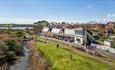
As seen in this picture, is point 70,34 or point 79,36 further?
point 70,34

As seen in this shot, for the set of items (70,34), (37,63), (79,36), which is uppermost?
(70,34)

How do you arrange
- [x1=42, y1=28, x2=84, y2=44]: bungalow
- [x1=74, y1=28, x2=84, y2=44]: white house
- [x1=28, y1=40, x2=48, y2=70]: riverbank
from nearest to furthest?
1. [x1=28, y1=40, x2=48, y2=70]: riverbank
2. [x1=74, y1=28, x2=84, y2=44]: white house
3. [x1=42, y1=28, x2=84, y2=44]: bungalow

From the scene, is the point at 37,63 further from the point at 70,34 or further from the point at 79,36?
the point at 70,34

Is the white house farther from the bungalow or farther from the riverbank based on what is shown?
the riverbank

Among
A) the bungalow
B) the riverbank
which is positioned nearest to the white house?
the bungalow

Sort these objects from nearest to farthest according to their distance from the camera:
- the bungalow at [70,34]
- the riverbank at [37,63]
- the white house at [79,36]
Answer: the riverbank at [37,63], the white house at [79,36], the bungalow at [70,34]

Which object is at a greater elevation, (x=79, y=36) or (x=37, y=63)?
(x=79, y=36)

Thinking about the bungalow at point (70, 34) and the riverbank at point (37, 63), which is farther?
the bungalow at point (70, 34)

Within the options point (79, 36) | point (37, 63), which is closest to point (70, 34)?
point (79, 36)

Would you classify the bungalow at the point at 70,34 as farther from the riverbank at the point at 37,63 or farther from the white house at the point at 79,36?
the riverbank at the point at 37,63

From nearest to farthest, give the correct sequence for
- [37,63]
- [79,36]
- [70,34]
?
[37,63]
[79,36]
[70,34]

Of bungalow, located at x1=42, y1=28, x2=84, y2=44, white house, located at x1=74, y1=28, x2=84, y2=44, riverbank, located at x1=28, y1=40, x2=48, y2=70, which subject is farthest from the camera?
bungalow, located at x1=42, y1=28, x2=84, y2=44

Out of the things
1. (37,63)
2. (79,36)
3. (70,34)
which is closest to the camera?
(37,63)

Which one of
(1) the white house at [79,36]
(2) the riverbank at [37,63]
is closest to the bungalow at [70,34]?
(1) the white house at [79,36]
